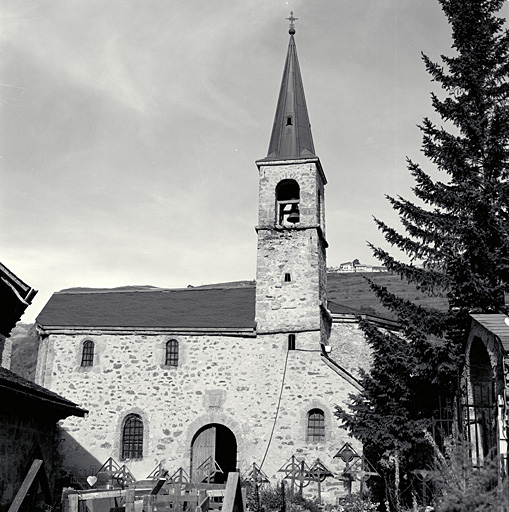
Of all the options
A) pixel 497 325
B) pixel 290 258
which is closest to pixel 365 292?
pixel 290 258

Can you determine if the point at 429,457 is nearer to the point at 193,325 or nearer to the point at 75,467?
the point at 193,325

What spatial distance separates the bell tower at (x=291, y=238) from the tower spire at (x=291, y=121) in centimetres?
4

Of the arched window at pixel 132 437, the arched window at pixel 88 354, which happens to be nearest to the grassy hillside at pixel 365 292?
the arched window at pixel 88 354

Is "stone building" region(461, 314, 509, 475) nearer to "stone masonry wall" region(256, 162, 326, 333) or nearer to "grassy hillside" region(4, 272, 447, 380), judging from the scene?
"stone masonry wall" region(256, 162, 326, 333)

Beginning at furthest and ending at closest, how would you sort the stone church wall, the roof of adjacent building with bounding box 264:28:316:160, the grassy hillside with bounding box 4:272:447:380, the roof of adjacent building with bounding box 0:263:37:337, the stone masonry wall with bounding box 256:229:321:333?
the grassy hillside with bounding box 4:272:447:380
the roof of adjacent building with bounding box 264:28:316:160
the stone masonry wall with bounding box 256:229:321:333
the stone church wall
the roof of adjacent building with bounding box 0:263:37:337

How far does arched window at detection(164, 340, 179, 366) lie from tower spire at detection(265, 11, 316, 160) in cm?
721

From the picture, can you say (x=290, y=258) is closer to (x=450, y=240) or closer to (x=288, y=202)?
(x=288, y=202)

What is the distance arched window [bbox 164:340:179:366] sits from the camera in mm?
20969

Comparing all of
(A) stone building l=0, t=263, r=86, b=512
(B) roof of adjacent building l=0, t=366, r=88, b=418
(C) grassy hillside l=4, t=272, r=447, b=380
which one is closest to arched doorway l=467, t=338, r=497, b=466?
(A) stone building l=0, t=263, r=86, b=512

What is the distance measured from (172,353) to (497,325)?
13.3m

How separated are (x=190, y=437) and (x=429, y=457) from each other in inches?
315

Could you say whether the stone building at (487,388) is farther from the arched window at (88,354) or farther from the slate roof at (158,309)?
the arched window at (88,354)

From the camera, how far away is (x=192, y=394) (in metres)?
20.4

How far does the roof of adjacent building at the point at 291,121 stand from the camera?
22.6 m
